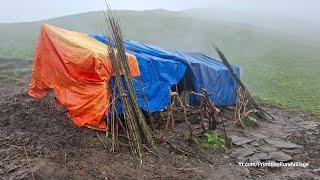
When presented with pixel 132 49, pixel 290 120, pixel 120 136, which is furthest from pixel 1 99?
pixel 290 120

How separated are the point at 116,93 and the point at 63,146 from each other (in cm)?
164

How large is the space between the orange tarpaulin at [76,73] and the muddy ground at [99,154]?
1.35 ft

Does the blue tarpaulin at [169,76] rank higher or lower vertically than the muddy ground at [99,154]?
higher

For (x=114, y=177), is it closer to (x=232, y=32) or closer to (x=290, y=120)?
(x=290, y=120)

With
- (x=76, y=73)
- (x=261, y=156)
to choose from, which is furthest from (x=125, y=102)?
(x=261, y=156)

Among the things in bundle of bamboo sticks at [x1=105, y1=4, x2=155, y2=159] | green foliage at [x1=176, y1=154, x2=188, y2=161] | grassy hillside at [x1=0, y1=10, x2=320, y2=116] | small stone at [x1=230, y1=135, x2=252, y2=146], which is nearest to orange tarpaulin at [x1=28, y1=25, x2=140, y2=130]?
bundle of bamboo sticks at [x1=105, y1=4, x2=155, y2=159]

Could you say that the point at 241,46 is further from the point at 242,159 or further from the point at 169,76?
the point at 242,159

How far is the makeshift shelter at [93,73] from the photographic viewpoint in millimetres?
9219

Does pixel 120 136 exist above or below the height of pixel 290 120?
above

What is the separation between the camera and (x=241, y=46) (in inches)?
1529

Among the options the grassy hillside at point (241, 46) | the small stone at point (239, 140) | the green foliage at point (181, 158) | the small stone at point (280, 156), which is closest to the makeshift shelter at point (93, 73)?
the green foliage at point (181, 158)

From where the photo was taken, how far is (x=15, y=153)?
8.05m

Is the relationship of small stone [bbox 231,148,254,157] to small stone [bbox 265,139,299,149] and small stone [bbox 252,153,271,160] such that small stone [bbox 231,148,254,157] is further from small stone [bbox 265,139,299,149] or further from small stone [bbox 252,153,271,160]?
small stone [bbox 265,139,299,149]

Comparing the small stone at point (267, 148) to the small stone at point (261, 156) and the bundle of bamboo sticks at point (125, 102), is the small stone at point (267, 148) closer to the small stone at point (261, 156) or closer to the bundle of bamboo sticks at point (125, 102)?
the small stone at point (261, 156)
